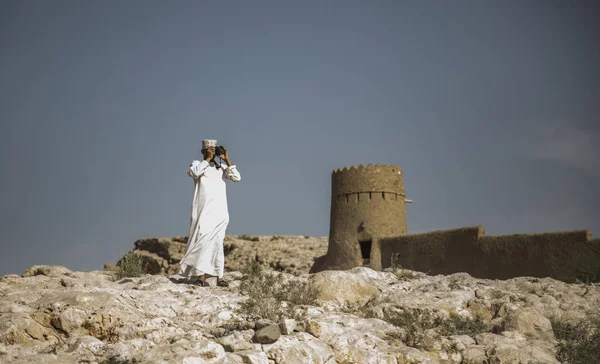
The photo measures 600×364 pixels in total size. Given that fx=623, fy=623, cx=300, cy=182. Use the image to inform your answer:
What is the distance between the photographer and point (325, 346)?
18.1 ft

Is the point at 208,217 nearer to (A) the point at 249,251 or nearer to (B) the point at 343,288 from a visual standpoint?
(B) the point at 343,288

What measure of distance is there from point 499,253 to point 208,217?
8331mm

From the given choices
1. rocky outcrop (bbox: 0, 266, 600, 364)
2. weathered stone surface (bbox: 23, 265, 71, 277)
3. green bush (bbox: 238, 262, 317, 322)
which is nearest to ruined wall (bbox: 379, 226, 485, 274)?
rocky outcrop (bbox: 0, 266, 600, 364)

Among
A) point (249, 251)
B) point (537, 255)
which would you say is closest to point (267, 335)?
point (537, 255)

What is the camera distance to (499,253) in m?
14.1

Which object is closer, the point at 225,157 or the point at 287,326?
the point at 287,326

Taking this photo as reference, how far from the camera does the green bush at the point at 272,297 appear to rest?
6.14m

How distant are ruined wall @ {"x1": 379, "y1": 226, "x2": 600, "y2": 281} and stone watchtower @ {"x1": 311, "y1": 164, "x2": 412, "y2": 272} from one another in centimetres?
75

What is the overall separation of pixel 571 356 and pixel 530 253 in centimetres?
733

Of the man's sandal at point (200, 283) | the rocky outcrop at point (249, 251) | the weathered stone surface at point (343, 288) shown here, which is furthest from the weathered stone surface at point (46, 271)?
the rocky outcrop at point (249, 251)

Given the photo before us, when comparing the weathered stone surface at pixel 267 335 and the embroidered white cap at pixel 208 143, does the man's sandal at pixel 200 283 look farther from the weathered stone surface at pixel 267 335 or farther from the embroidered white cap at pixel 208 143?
the weathered stone surface at pixel 267 335

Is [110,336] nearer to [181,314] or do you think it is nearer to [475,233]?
[181,314]

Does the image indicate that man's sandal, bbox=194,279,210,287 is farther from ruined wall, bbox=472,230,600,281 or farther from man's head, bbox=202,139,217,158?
ruined wall, bbox=472,230,600,281

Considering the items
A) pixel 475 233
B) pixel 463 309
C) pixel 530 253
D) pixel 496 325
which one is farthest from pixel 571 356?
pixel 475 233
